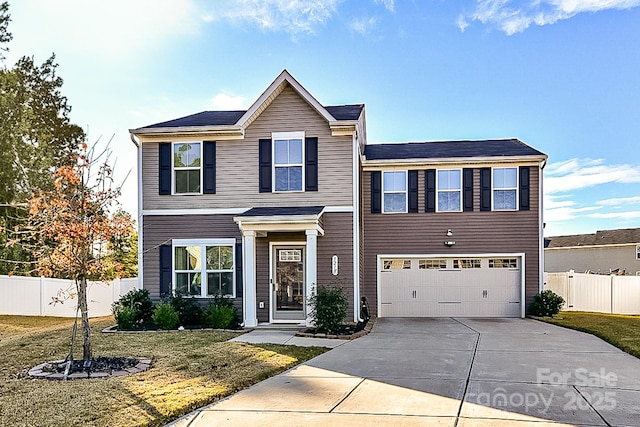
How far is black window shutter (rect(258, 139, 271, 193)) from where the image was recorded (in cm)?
1569

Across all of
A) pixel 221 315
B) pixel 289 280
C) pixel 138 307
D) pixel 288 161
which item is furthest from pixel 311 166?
pixel 138 307

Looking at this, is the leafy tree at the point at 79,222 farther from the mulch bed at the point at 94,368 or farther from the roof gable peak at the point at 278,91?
the roof gable peak at the point at 278,91

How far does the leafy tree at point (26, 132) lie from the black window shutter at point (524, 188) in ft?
58.2

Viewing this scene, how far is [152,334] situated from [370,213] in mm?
8508

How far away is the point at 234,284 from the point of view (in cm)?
1553

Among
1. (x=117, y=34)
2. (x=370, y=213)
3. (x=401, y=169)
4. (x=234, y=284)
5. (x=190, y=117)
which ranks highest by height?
(x=117, y=34)

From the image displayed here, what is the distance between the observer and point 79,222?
8.77 meters

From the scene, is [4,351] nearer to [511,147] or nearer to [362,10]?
[362,10]

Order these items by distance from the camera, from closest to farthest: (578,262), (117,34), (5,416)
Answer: (5,416), (117,34), (578,262)

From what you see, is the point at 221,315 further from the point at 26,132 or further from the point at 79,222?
the point at 26,132

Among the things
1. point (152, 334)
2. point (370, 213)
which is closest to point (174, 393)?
point (152, 334)

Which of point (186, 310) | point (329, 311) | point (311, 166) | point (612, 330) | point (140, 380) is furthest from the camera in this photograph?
point (311, 166)

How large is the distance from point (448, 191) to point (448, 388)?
11.8 m

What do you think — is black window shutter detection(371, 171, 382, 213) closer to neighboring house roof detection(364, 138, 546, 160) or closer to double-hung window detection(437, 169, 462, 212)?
neighboring house roof detection(364, 138, 546, 160)
